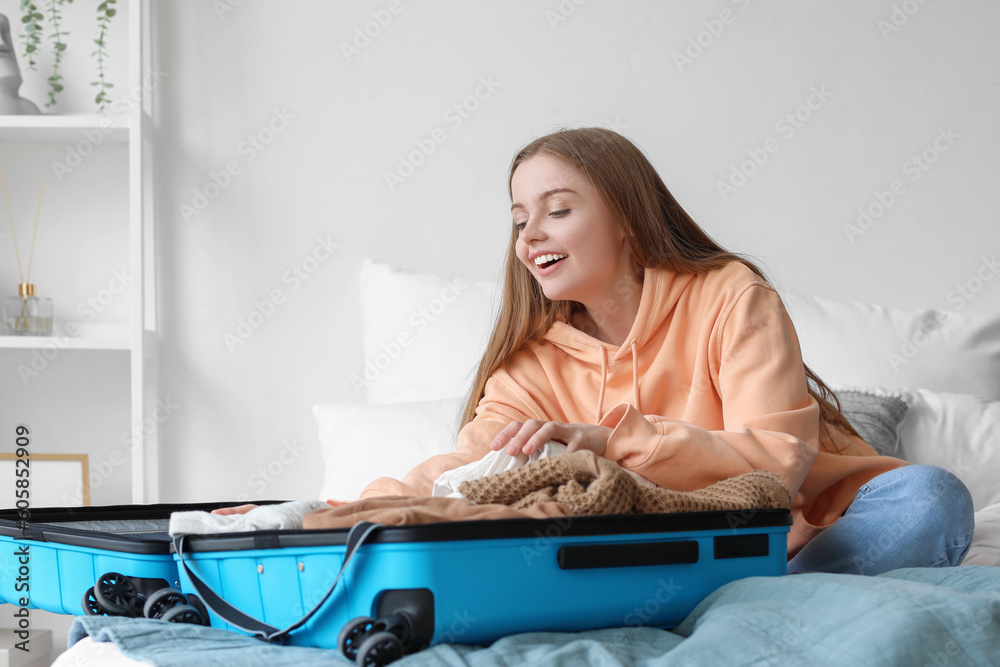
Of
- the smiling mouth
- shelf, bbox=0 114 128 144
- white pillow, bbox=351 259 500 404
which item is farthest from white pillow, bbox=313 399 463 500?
shelf, bbox=0 114 128 144

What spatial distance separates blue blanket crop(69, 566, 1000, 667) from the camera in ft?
1.90

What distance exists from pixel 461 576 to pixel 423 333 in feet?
3.58

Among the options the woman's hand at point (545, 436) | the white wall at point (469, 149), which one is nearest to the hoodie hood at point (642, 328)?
the woman's hand at point (545, 436)

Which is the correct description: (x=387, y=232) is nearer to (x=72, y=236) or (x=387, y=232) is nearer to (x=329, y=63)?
(x=329, y=63)

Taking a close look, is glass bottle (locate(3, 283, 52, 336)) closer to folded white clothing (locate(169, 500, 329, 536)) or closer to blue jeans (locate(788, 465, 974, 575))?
folded white clothing (locate(169, 500, 329, 536))

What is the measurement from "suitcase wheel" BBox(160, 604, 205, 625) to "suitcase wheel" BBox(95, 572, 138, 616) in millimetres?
61

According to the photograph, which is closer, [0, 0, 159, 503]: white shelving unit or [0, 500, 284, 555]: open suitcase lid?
[0, 500, 284, 555]: open suitcase lid

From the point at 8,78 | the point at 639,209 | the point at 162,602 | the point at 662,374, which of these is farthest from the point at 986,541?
the point at 8,78

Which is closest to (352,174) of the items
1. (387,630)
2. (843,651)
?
(387,630)

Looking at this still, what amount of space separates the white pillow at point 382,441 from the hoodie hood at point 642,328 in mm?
293

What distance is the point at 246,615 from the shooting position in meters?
0.71

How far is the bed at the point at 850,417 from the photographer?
594mm

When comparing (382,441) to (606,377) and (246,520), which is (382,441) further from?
(246,520)

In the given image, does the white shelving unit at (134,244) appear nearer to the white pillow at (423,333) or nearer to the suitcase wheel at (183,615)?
the white pillow at (423,333)
